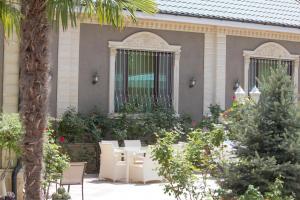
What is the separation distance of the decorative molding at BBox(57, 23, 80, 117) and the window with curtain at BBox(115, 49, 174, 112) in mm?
1411

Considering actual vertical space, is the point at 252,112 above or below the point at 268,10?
below

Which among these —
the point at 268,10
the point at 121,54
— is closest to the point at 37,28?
the point at 121,54

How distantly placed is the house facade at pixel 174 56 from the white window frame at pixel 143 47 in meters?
0.03

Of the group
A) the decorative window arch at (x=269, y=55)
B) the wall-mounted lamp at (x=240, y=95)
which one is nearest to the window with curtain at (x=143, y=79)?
the decorative window arch at (x=269, y=55)

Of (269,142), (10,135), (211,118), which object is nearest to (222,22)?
(211,118)

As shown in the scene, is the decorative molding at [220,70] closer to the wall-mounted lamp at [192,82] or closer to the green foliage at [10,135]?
the wall-mounted lamp at [192,82]

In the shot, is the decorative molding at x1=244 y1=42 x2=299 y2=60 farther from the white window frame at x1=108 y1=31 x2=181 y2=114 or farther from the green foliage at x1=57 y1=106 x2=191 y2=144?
the green foliage at x1=57 y1=106 x2=191 y2=144

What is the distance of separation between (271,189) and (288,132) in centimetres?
92

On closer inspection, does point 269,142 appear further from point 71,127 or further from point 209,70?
point 209,70

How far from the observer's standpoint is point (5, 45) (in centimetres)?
1480

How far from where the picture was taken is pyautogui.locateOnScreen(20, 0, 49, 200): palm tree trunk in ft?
24.9

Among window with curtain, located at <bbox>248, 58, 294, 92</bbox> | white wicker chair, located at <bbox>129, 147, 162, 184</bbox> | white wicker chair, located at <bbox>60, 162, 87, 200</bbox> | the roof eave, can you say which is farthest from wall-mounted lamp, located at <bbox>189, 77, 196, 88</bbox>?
white wicker chair, located at <bbox>60, 162, 87, 200</bbox>

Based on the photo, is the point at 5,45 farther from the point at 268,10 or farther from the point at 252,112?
the point at 268,10

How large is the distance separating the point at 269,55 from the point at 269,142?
1192cm
